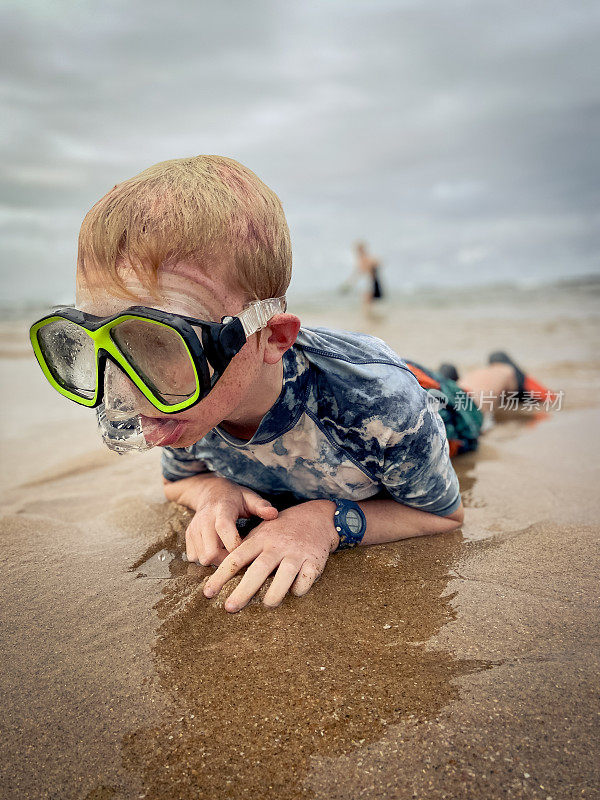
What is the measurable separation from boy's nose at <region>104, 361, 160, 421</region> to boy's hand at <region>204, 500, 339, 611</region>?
534mm

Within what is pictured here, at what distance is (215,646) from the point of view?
4.88 ft

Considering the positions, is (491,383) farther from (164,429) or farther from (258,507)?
(164,429)

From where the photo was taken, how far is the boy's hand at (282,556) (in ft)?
5.47

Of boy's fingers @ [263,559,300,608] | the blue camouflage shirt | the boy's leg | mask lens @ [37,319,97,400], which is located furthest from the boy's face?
the boy's leg

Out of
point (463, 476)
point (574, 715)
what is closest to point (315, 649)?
point (574, 715)

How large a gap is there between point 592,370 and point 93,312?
566 centimetres

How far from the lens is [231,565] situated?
5.74 ft

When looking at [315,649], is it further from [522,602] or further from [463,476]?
[463,476]

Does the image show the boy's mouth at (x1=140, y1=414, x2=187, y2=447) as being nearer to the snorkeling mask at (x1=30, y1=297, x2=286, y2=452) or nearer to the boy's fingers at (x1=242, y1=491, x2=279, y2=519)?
the snorkeling mask at (x1=30, y1=297, x2=286, y2=452)

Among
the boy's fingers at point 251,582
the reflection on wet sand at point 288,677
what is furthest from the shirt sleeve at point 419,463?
the boy's fingers at point 251,582

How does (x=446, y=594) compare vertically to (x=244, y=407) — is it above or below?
below

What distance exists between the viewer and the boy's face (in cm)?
147

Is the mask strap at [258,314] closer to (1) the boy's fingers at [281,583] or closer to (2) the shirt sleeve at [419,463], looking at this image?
(2) the shirt sleeve at [419,463]

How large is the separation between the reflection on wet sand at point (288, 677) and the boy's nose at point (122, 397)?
58cm
